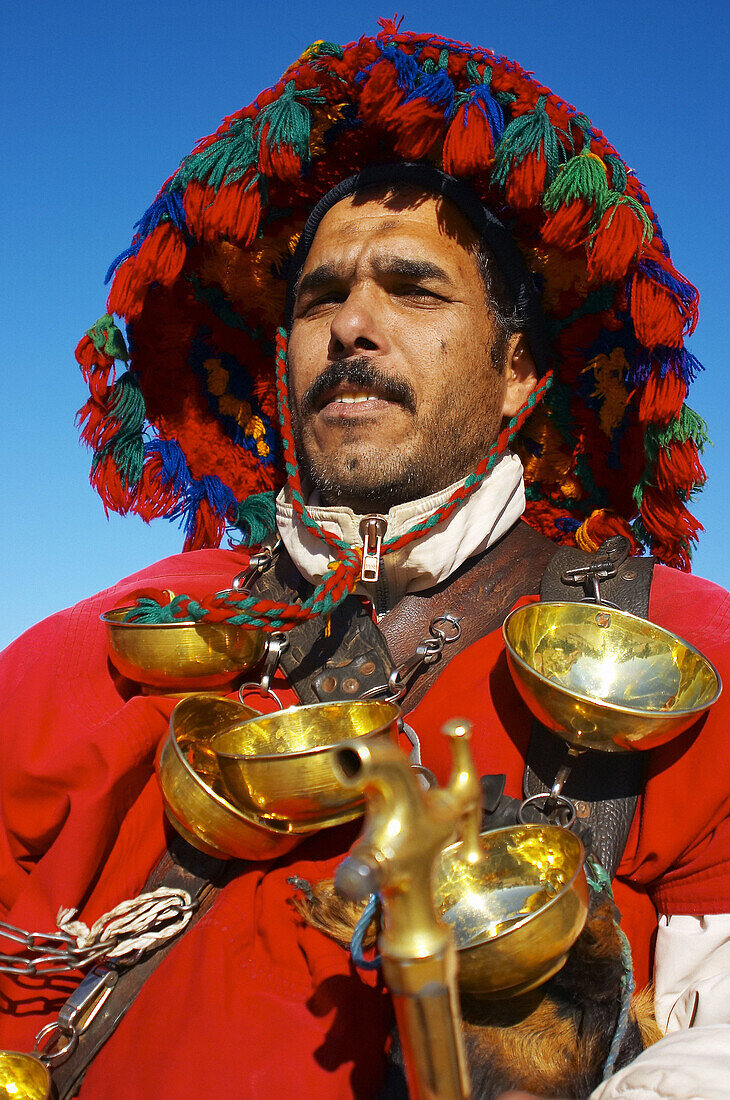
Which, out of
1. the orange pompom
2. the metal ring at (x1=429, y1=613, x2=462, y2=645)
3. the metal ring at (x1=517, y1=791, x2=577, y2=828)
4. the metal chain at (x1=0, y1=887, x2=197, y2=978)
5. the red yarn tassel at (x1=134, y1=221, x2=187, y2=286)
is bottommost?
the metal chain at (x1=0, y1=887, x2=197, y2=978)

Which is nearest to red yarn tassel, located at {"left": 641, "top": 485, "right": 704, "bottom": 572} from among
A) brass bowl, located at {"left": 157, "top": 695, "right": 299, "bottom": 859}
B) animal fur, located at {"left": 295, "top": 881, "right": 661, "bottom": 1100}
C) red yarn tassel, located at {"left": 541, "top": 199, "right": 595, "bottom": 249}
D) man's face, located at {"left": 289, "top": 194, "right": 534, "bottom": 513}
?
man's face, located at {"left": 289, "top": 194, "right": 534, "bottom": 513}

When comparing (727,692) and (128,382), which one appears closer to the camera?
(727,692)

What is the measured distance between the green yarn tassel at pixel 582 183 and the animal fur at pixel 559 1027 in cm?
164

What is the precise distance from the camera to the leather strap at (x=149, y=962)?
1.42 meters

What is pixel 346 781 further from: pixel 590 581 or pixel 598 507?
pixel 598 507

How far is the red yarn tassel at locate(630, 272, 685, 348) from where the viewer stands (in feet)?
7.26

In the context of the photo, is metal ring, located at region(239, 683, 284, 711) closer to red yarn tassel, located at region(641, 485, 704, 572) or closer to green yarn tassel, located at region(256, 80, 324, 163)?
red yarn tassel, located at region(641, 485, 704, 572)

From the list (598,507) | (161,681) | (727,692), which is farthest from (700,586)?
(161,681)

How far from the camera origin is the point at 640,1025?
4.25ft

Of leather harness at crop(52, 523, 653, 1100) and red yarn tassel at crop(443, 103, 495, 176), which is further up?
red yarn tassel at crop(443, 103, 495, 176)

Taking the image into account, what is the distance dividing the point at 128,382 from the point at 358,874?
2.14m

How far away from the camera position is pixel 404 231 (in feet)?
7.60

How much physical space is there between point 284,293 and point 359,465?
A: 92 cm

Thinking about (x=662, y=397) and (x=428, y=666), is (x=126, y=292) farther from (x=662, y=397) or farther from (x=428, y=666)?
(x=662, y=397)
